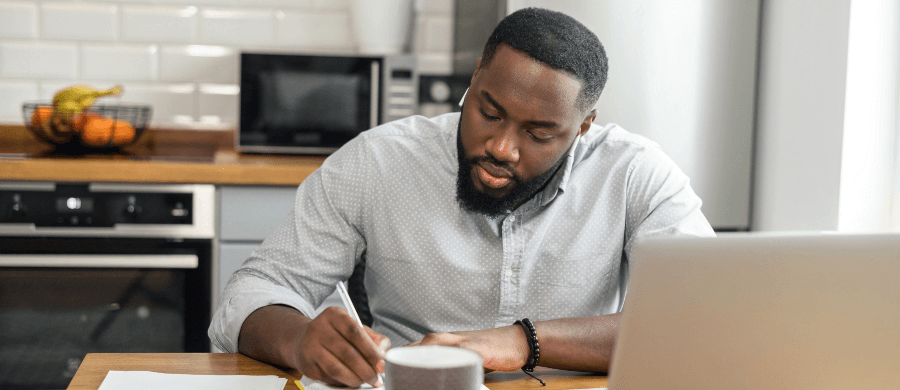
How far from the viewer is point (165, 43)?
2.56 m

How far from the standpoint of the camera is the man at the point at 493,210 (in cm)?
Answer: 113

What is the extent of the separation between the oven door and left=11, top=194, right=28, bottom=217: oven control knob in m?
0.06

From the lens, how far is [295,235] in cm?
124

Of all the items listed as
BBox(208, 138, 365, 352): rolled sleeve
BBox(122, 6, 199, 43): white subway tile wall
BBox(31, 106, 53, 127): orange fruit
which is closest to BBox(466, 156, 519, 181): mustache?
BBox(208, 138, 365, 352): rolled sleeve

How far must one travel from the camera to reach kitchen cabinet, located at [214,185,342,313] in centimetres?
205

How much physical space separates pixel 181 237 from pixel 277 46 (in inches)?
34.0

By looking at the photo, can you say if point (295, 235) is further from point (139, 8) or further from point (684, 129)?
point (139, 8)

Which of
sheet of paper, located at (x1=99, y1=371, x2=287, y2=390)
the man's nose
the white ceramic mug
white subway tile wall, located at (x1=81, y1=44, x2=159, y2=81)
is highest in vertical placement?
white subway tile wall, located at (x1=81, y1=44, x2=159, y2=81)

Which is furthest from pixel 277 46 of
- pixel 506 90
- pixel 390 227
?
pixel 506 90

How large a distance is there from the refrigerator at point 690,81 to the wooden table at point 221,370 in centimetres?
122

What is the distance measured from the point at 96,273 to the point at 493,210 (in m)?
1.27

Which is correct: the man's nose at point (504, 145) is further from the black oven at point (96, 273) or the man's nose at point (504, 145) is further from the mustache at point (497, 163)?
the black oven at point (96, 273)

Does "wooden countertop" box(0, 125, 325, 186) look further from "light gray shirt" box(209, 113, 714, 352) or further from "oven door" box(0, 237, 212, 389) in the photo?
"light gray shirt" box(209, 113, 714, 352)

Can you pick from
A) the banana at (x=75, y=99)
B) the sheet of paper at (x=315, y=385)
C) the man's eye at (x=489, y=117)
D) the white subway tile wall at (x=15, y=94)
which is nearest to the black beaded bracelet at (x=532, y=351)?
the sheet of paper at (x=315, y=385)
